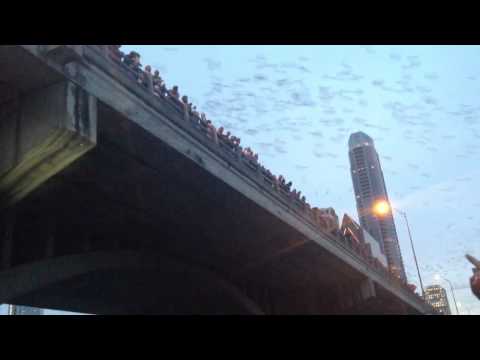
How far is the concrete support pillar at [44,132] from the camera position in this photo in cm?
1266

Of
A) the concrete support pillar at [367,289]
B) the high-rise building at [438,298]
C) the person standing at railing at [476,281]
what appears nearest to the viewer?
the person standing at railing at [476,281]

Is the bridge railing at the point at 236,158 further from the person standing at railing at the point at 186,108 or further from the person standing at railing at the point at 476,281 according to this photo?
the person standing at railing at the point at 476,281

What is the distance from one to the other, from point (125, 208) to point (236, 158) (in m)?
4.68

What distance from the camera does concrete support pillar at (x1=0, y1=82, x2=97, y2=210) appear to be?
1266 cm

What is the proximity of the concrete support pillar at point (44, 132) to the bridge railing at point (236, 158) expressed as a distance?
78.0 inches

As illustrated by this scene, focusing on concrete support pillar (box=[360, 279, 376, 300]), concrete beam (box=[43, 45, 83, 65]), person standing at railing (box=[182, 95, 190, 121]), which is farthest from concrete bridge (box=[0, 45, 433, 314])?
concrete support pillar (box=[360, 279, 376, 300])

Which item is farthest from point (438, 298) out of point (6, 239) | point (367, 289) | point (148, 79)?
point (6, 239)

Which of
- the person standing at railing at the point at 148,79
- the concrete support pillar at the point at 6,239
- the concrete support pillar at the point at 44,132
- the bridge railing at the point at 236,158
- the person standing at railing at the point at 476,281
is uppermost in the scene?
the person standing at railing at the point at 148,79

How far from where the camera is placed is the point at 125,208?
63.4ft

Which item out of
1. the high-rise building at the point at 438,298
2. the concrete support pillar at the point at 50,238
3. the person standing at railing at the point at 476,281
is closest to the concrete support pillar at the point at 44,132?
the concrete support pillar at the point at 50,238

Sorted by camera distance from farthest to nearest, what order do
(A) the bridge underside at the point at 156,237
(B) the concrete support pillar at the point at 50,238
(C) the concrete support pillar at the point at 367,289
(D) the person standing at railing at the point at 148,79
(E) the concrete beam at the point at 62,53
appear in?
(C) the concrete support pillar at the point at 367,289
(B) the concrete support pillar at the point at 50,238
(A) the bridge underside at the point at 156,237
(D) the person standing at railing at the point at 148,79
(E) the concrete beam at the point at 62,53

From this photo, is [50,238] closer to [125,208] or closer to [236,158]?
[125,208]
